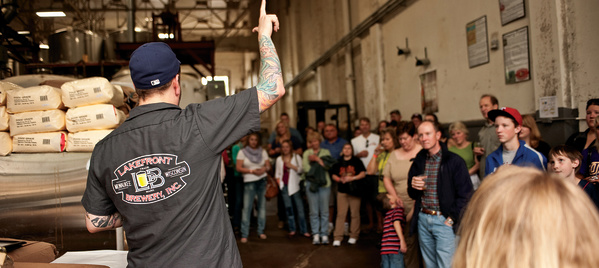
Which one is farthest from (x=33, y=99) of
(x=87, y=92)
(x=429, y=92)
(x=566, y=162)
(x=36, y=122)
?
(x=429, y=92)

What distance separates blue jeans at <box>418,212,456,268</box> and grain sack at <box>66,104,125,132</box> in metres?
2.83

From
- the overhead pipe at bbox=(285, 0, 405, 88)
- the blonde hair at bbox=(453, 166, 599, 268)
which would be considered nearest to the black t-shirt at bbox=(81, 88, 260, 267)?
the blonde hair at bbox=(453, 166, 599, 268)

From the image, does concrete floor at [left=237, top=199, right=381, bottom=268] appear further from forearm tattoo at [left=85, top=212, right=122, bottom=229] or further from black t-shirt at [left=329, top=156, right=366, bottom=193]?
forearm tattoo at [left=85, top=212, right=122, bottom=229]

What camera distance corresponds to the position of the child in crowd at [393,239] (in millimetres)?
4648

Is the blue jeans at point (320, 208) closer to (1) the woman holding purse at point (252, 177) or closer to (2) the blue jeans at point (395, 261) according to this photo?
(1) the woman holding purse at point (252, 177)

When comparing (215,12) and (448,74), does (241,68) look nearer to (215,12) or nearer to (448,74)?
(215,12)

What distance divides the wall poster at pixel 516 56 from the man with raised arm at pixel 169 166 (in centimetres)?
557

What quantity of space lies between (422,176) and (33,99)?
135 inches

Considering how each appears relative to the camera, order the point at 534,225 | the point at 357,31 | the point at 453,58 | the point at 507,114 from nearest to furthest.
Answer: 1. the point at 534,225
2. the point at 507,114
3. the point at 453,58
4. the point at 357,31

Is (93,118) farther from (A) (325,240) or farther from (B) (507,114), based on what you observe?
(A) (325,240)

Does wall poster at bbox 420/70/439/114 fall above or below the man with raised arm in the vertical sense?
above

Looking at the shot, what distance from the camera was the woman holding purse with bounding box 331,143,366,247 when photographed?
23.6 feet

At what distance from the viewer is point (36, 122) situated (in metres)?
3.97

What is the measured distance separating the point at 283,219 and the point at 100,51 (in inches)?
254
